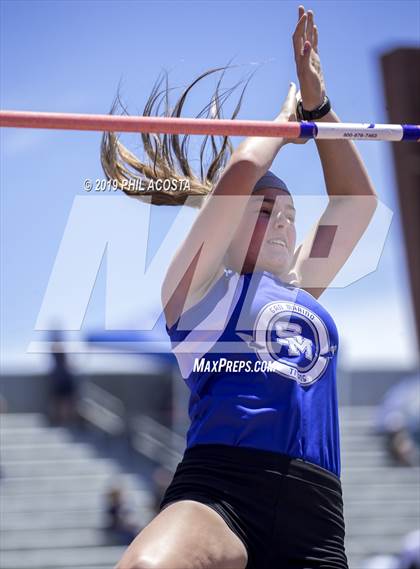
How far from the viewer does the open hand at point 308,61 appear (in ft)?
9.32

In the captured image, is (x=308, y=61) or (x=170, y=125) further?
(x=308, y=61)

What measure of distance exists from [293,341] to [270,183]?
0.46 m

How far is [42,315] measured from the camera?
3.26 metres

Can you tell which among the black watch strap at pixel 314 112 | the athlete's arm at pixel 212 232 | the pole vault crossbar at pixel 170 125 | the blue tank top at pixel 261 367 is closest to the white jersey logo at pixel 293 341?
the blue tank top at pixel 261 367

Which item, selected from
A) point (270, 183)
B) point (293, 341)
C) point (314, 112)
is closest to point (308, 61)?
point (314, 112)

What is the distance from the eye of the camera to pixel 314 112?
2924 millimetres

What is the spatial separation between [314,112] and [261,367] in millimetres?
807

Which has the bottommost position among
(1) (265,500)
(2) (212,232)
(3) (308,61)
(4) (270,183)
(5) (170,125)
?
(1) (265,500)

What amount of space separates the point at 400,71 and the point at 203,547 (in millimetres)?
9426

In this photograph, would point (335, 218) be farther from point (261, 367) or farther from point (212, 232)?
point (261, 367)
